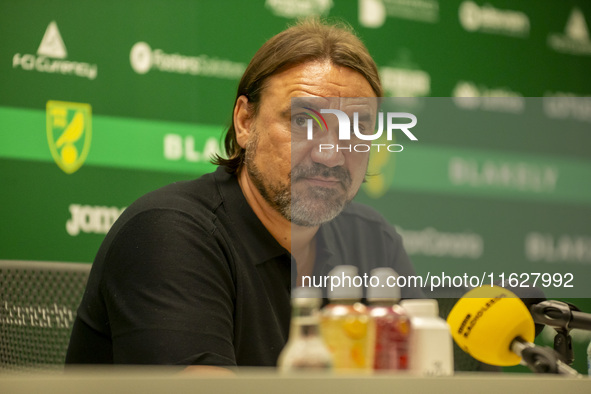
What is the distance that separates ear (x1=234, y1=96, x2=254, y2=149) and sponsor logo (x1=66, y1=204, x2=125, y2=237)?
0.66m

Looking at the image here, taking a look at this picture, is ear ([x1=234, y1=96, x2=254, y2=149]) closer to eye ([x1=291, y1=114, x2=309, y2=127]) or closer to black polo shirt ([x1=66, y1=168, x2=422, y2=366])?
black polo shirt ([x1=66, y1=168, x2=422, y2=366])

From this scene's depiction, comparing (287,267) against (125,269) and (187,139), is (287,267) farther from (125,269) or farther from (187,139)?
(187,139)

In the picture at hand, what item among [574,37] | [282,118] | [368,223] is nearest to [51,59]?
[282,118]

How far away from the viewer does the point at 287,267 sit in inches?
58.1

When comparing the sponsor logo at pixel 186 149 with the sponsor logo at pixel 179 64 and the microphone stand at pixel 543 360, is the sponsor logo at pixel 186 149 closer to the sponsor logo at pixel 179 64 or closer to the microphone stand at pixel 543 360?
the sponsor logo at pixel 179 64

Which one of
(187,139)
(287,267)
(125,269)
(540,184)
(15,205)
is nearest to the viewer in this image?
(540,184)

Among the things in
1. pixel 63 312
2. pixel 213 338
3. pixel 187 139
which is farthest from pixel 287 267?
pixel 187 139

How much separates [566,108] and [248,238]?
734mm

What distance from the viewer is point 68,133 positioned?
85.4 inches

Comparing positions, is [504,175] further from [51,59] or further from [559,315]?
[51,59]

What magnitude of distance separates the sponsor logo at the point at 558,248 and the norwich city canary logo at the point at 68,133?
1.63 metres

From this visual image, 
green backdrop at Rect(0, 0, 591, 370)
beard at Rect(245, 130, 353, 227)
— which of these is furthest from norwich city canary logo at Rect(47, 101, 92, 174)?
beard at Rect(245, 130, 353, 227)

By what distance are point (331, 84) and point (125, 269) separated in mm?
562

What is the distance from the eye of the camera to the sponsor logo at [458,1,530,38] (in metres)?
2.79
